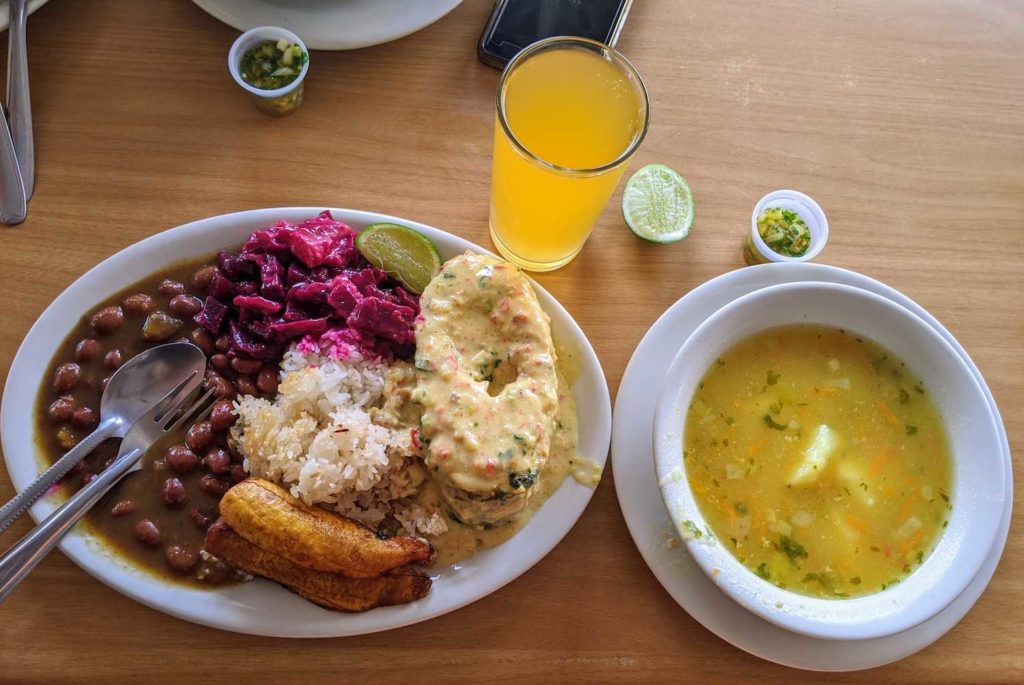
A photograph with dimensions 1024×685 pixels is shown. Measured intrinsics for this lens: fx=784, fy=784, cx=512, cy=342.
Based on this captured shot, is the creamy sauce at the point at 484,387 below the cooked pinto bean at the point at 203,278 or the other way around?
below

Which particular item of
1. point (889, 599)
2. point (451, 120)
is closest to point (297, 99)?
point (451, 120)

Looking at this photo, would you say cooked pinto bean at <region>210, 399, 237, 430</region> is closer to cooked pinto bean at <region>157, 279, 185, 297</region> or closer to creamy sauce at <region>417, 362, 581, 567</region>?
cooked pinto bean at <region>157, 279, 185, 297</region>

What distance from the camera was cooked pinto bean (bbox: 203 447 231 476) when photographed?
188 centimetres

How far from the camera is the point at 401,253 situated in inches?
79.7

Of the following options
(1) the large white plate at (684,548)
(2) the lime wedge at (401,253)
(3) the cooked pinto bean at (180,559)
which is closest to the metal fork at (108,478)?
(3) the cooked pinto bean at (180,559)

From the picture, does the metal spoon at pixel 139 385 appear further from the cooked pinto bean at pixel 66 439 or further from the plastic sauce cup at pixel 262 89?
the plastic sauce cup at pixel 262 89

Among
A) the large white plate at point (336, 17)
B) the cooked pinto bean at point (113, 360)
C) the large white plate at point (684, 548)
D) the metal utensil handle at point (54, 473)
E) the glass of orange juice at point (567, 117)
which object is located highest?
the large white plate at point (336, 17)

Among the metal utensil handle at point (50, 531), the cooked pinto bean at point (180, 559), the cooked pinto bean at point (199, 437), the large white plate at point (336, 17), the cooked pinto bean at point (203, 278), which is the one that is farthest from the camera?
the large white plate at point (336, 17)

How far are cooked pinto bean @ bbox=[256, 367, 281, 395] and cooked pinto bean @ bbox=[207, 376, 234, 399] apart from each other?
0.07 metres

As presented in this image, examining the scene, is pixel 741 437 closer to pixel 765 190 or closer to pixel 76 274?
pixel 765 190

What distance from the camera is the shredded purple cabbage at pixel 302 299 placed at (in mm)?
1955

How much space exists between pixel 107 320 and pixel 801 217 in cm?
188

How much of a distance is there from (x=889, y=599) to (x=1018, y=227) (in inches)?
53.4

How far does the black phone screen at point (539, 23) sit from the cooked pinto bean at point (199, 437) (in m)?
1.33
